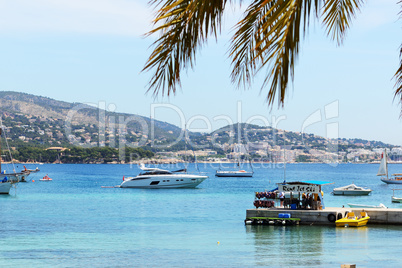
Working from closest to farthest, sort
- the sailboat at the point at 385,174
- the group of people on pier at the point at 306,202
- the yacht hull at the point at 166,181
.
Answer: the group of people on pier at the point at 306,202 < the yacht hull at the point at 166,181 < the sailboat at the point at 385,174

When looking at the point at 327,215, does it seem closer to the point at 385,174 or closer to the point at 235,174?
the point at 385,174

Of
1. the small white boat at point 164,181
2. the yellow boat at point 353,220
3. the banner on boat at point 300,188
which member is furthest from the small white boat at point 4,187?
the yellow boat at point 353,220

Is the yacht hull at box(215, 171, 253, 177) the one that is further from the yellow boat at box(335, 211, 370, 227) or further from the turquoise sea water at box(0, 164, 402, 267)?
the yellow boat at box(335, 211, 370, 227)

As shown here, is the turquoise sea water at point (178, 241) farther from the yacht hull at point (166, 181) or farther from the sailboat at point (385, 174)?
the sailboat at point (385, 174)

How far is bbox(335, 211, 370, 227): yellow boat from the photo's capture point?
37656 mm

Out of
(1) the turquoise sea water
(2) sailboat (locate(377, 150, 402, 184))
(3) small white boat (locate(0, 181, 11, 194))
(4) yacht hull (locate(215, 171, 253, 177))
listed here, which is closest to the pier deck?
(1) the turquoise sea water

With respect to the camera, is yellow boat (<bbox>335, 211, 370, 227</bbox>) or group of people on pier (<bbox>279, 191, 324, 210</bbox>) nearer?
yellow boat (<bbox>335, 211, 370, 227</bbox>)

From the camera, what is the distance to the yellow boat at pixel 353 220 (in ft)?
124

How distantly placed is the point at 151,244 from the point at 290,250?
8886 millimetres

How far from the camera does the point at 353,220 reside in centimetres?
3769

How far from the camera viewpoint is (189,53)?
4363 mm

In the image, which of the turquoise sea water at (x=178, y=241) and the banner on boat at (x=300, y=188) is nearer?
the turquoise sea water at (x=178, y=241)

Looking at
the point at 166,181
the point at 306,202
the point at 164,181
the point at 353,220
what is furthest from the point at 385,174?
the point at 353,220

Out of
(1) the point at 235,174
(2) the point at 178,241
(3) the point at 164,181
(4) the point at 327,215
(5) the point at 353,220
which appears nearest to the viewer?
(2) the point at 178,241
